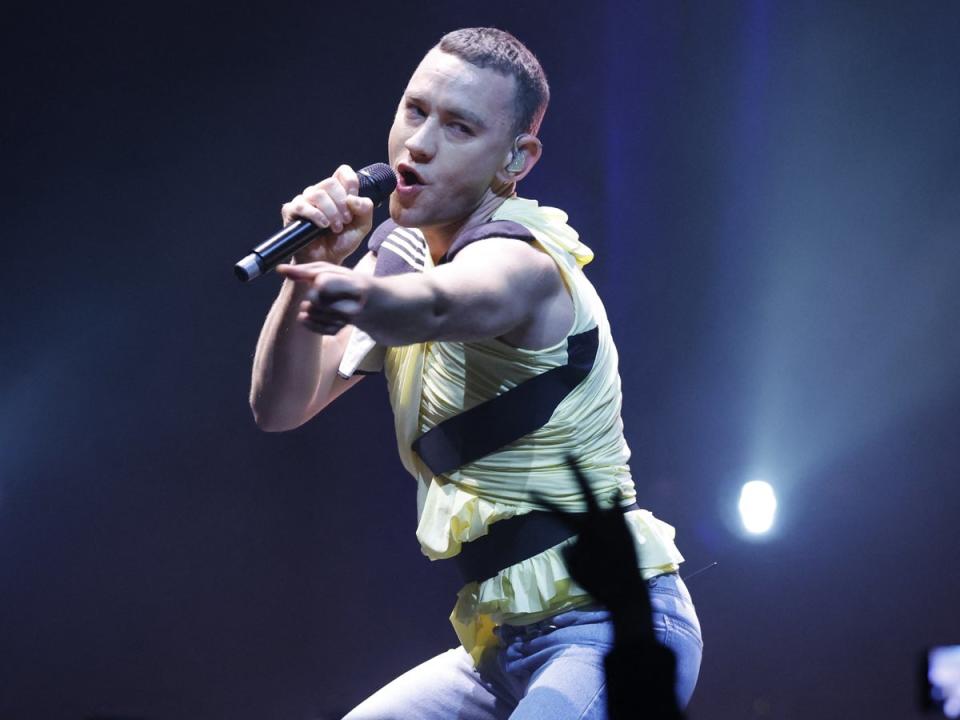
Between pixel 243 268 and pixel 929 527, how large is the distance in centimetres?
257

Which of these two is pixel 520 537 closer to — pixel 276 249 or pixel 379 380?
pixel 276 249

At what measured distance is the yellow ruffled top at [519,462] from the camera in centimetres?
173

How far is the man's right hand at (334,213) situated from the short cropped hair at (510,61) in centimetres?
34

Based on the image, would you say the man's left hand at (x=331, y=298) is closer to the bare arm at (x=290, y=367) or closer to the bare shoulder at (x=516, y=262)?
the bare shoulder at (x=516, y=262)

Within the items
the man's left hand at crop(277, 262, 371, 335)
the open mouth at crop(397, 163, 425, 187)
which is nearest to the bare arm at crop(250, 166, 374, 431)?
the open mouth at crop(397, 163, 425, 187)

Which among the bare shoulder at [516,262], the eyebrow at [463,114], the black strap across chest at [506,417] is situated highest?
the eyebrow at [463,114]

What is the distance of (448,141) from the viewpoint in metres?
1.85

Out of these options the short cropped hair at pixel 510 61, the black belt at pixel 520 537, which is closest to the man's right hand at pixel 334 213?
the short cropped hair at pixel 510 61

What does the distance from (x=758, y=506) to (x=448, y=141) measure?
6.26ft

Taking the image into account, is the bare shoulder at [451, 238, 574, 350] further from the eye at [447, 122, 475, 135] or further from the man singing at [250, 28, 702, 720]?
the eye at [447, 122, 475, 135]

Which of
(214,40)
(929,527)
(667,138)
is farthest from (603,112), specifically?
(929,527)

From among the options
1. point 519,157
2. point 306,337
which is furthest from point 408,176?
point 306,337

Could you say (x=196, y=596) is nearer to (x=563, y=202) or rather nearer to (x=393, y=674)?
(x=393, y=674)

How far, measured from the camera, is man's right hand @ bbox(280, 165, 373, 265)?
1642mm
